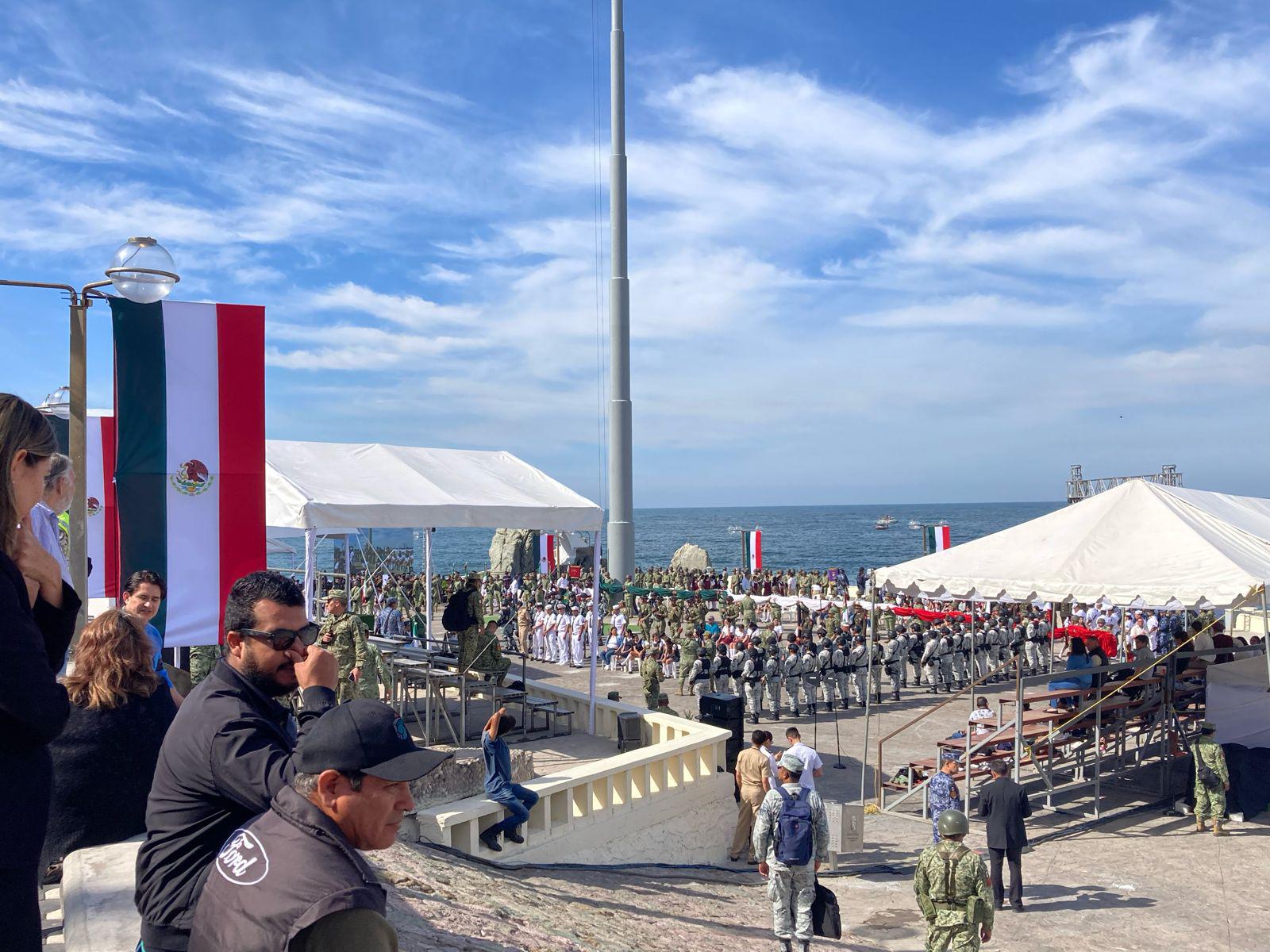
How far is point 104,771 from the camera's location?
3932 mm

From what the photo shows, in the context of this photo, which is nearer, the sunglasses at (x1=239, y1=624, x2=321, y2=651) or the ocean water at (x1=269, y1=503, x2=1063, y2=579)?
the sunglasses at (x1=239, y1=624, x2=321, y2=651)

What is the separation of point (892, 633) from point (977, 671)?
227 cm

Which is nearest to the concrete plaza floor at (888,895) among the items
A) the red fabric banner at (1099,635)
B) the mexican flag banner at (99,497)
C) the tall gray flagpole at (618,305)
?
the mexican flag banner at (99,497)

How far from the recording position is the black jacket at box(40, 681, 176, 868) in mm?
3834

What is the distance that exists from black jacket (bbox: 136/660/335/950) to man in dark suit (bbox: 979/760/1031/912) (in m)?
9.12

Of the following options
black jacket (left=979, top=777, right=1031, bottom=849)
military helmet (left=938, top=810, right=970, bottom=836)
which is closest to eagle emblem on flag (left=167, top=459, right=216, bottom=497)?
military helmet (left=938, top=810, right=970, bottom=836)

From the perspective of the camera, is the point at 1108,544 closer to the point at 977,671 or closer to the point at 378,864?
the point at 378,864

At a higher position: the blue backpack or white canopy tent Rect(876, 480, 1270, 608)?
white canopy tent Rect(876, 480, 1270, 608)

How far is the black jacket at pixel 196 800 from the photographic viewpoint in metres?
2.69

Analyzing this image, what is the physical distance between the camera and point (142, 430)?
8.51 m

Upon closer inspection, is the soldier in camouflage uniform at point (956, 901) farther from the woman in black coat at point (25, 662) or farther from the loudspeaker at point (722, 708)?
the woman in black coat at point (25, 662)

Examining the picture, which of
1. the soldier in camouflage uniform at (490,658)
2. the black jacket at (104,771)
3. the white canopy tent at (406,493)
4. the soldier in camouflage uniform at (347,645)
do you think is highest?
the white canopy tent at (406,493)

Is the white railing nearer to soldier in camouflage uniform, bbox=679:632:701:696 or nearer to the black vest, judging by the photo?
the black vest

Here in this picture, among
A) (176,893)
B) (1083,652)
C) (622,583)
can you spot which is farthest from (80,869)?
(622,583)
